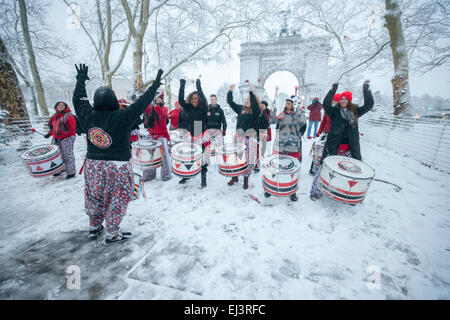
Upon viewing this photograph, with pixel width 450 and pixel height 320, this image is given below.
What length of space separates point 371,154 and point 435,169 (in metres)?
2.12

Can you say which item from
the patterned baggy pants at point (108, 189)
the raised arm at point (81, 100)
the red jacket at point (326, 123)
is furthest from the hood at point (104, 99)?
the red jacket at point (326, 123)

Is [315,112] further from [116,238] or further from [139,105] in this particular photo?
[116,238]

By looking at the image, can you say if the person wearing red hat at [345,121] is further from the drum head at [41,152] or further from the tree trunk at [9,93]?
the tree trunk at [9,93]

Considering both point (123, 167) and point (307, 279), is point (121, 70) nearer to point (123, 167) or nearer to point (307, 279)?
point (123, 167)

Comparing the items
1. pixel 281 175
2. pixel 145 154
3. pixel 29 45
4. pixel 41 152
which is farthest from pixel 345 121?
pixel 29 45

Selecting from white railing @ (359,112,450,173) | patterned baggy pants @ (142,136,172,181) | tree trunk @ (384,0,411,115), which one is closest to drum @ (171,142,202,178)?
patterned baggy pants @ (142,136,172,181)

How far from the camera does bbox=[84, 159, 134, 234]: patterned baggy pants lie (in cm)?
228

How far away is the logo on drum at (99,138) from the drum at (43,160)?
3018mm

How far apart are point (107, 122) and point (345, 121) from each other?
149 inches

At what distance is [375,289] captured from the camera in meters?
1.89

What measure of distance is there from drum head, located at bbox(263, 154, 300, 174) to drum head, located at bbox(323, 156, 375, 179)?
534 mm

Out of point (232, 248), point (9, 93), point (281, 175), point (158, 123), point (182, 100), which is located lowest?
point (232, 248)

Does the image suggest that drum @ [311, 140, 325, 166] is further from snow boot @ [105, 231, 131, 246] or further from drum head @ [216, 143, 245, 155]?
snow boot @ [105, 231, 131, 246]

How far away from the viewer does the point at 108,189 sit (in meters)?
2.32
